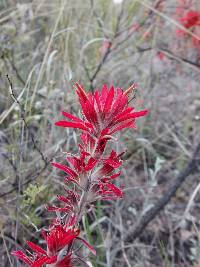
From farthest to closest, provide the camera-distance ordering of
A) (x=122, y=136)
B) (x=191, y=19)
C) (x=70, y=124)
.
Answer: (x=191, y=19) → (x=122, y=136) → (x=70, y=124)

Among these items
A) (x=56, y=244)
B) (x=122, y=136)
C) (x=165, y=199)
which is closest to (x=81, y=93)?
→ (x=56, y=244)

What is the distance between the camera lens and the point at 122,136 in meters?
2.18

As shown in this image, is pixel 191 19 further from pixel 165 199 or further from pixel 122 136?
pixel 165 199

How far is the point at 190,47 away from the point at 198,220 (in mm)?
1320

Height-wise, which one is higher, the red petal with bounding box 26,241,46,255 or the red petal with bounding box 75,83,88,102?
the red petal with bounding box 75,83,88,102

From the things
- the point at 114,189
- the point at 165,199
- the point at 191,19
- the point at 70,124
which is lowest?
the point at 165,199

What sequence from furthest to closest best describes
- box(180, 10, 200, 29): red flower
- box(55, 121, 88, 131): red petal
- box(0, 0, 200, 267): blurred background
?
1. box(180, 10, 200, 29): red flower
2. box(0, 0, 200, 267): blurred background
3. box(55, 121, 88, 131): red petal

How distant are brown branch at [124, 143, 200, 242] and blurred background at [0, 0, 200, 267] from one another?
0.03 metres

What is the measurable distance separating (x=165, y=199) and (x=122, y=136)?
1.65 ft

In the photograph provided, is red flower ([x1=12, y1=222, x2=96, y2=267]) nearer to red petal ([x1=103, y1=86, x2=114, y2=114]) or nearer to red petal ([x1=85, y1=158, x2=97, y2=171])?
red petal ([x1=85, y1=158, x2=97, y2=171])

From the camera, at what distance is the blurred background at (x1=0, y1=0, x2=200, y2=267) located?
1.70 m

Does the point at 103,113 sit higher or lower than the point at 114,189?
higher

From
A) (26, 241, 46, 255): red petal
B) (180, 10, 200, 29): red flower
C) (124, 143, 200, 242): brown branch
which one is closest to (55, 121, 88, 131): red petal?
(26, 241, 46, 255): red petal

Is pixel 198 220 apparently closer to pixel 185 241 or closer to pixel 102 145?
pixel 185 241
